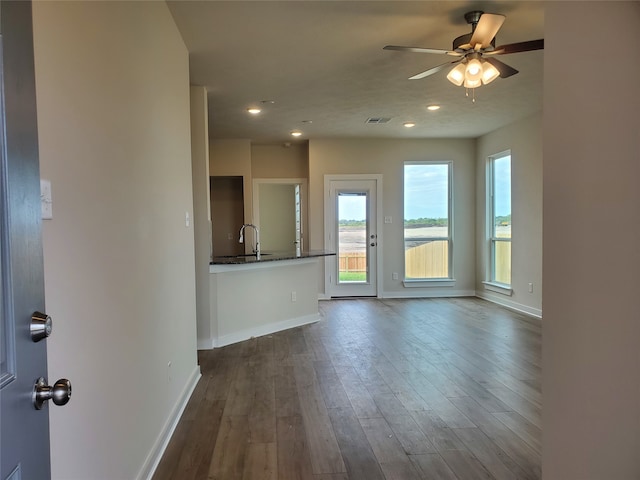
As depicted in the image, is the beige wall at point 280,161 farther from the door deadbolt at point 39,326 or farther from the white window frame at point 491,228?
the door deadbolt at point 39,326

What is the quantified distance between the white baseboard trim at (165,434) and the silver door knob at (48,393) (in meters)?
1.22

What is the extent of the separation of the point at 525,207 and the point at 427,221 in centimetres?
170

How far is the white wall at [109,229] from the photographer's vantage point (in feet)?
3.79

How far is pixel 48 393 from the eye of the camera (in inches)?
32.4

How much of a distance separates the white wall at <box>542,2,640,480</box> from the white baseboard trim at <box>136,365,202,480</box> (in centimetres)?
172

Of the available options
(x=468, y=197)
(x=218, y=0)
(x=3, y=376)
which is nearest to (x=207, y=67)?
(x=218, y=0)

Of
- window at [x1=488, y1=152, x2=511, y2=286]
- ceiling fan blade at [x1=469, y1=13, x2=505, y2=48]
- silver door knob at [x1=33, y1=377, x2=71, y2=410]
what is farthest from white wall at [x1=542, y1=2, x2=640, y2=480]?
window at [x1=488, y1=152, x2=511, y2=286]

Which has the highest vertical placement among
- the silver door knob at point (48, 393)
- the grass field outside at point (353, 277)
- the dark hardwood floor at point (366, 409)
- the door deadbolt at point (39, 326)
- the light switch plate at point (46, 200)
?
the light switch plate at point (46, 200)

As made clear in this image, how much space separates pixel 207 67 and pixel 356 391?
298 centimetres

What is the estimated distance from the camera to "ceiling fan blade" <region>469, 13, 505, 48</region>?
2.40 meters

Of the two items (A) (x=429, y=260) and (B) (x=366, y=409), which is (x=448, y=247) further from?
(B) (x=366, y=409)

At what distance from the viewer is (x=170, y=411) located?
2.37 m

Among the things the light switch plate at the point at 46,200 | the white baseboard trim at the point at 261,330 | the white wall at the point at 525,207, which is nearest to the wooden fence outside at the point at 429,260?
the white wall at the point at 525,207

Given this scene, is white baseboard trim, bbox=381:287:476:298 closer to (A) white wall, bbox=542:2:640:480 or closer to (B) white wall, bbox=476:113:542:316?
(B) white wall, bbox=476:113:542:316
